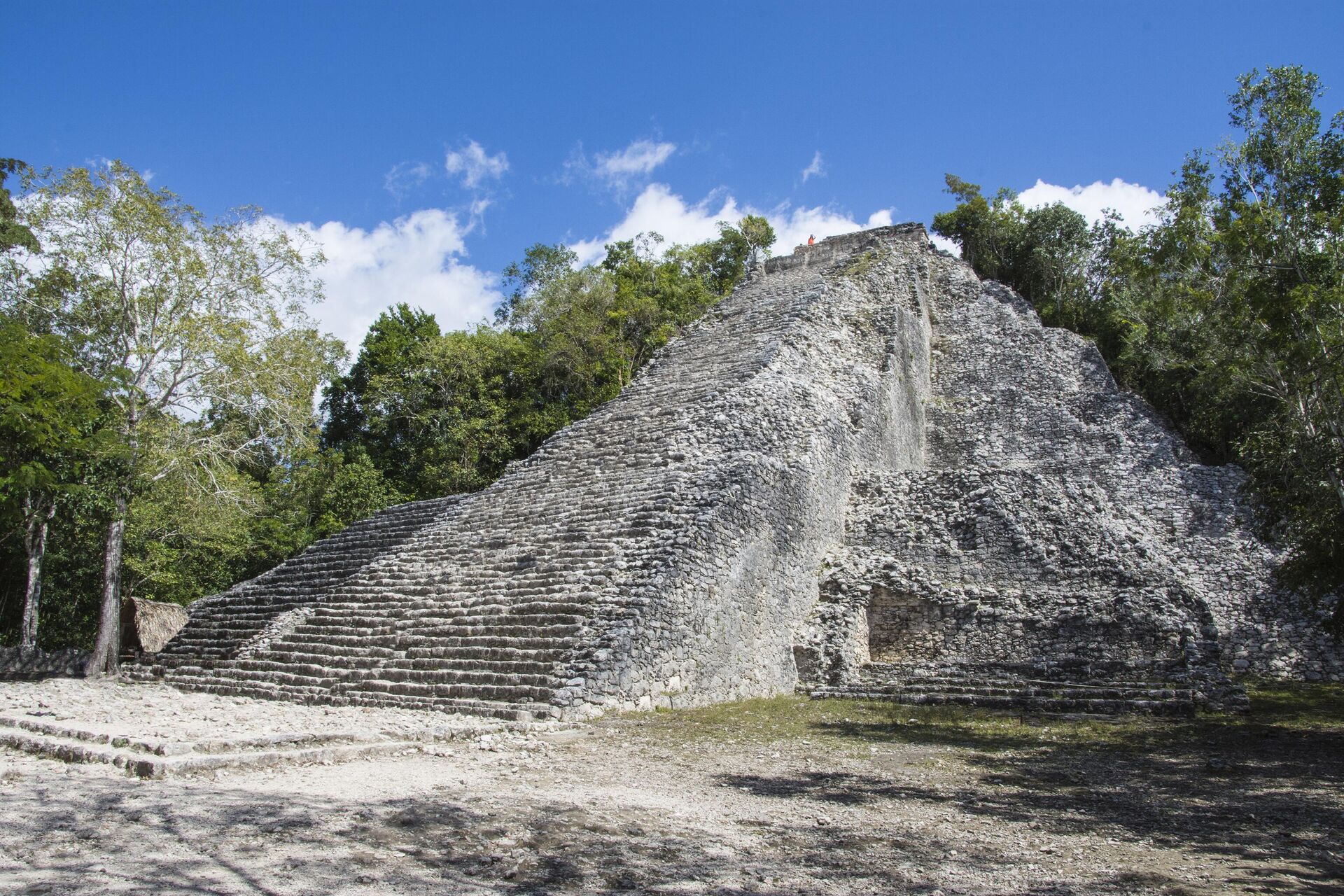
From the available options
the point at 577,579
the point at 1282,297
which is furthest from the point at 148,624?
the point at 1282,297

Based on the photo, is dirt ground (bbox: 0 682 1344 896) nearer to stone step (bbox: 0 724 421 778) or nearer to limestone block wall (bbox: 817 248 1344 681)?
Result: stone step (bbox: 0 724 421 778)

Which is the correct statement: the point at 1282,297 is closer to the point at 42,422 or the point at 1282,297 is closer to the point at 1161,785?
the point at 1161,785

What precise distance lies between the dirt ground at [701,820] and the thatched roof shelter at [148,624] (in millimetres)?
10919

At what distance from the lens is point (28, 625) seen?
1386 cm

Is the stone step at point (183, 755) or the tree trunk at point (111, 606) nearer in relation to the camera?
the stone step at point (183, 755)

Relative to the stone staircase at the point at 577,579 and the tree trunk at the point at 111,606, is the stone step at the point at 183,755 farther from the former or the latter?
the tree trunk at the point at 111,606

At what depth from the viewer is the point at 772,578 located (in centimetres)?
1098

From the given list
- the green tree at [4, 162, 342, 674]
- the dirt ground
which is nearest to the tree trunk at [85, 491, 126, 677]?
the green tree at [4, 162, 342, 674]

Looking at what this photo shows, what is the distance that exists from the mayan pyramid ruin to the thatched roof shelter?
2.95 m

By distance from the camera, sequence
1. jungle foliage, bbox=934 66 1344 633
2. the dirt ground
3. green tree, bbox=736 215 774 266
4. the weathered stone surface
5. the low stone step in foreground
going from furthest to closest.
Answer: green tree, bbox=736 215 774 266 → the weathered stone surface → jungle foliage, bbox=934 66 1344 633 → the low stone step in foreground → the dirt ground

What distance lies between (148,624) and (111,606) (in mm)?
4213

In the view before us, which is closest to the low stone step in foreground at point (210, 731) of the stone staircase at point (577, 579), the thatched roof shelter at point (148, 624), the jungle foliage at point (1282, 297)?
the stone staircase at point (577, 579)

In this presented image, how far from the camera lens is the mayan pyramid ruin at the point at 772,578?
8.99m

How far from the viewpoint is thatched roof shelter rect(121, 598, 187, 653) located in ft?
50.1
